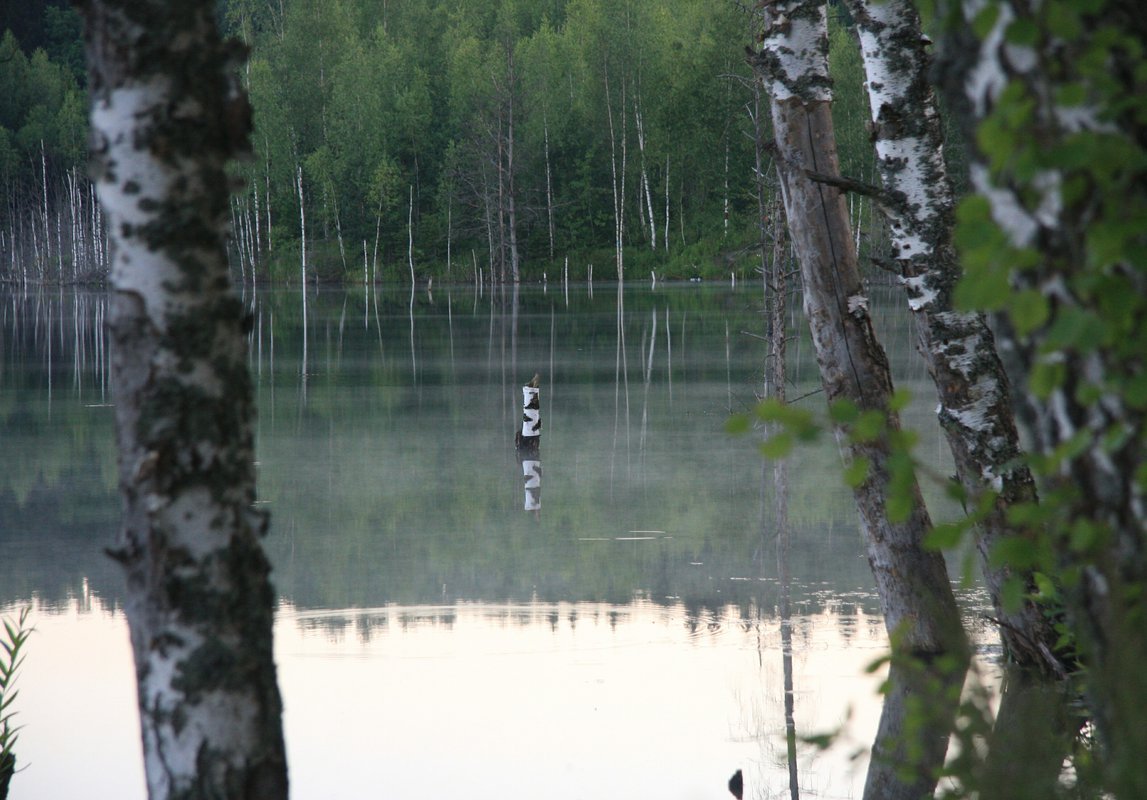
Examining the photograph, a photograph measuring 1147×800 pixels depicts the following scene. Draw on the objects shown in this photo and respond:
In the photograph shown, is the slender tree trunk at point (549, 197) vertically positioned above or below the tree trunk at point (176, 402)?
above

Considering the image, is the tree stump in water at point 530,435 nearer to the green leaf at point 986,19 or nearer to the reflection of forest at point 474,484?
the reflection of forest at point 474,484

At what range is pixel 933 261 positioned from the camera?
17.5 ft

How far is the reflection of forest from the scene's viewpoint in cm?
953

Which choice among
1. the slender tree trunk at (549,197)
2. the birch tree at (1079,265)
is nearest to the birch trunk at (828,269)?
the birch tree at (1079,265)

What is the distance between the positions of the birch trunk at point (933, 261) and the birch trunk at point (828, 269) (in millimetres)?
299

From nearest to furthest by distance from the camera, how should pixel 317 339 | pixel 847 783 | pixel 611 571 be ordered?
pixel 847 783 < pixel 611 571 < pixel 317 339

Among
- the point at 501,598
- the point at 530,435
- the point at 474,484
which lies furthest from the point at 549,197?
the point at 501,598

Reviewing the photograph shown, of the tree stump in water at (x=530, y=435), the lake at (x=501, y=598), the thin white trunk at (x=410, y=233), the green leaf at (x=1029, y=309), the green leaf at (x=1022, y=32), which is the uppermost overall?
the thin white trunk at (x=410, y=233)

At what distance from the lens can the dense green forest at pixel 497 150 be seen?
58.7 meters

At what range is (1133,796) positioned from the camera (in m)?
1.58

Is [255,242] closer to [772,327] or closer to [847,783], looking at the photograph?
[772,327]

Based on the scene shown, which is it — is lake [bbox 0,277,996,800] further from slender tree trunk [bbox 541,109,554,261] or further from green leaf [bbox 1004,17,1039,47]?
slender tree trunk [bbox 541,109,554,261]

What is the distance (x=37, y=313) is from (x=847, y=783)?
40620 millimetres

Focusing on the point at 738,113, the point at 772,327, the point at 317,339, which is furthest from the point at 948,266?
the point at 738,113
